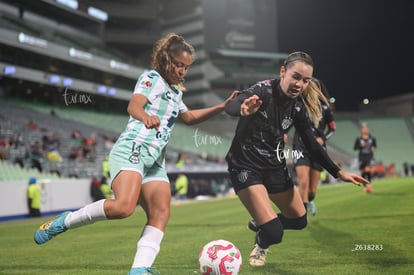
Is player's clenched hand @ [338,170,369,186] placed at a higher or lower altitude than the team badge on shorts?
lower

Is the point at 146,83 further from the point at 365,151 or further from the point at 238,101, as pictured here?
the point at 365,151

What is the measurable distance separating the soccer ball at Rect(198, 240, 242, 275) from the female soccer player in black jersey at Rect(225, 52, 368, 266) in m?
0.60

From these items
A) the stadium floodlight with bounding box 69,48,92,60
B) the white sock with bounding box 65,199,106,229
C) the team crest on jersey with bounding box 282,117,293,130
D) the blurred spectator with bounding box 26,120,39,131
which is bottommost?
the white sock with bounding box 65,199,106,229

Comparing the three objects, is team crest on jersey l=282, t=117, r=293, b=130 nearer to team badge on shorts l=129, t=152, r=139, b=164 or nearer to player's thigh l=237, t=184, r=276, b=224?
player's thigh l=237, t=184, r=276, b=224

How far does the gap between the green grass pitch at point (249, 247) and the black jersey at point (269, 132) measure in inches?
46.8

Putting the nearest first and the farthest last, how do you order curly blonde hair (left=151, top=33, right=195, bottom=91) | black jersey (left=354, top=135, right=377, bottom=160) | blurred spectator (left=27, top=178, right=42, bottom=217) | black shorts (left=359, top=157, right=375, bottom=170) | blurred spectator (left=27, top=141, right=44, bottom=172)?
curly blonde hair (left=151, top=33, right=195, bottom=91) → black shorts (left=359, top=157, right=375, bottom=170) → black jersey (left=354, top=135, right=377, bottom=160) → blurred spectator (left=27, top=178, right=42, bottom=217) → blurred spectator (left=27, top=141, right=44, bottom=172)

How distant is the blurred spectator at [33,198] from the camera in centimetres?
1627

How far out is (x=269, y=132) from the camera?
5344mm

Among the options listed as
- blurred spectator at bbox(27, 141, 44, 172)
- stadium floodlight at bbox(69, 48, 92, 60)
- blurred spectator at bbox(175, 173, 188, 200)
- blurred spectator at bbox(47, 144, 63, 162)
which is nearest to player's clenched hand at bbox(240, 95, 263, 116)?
blurred spectator at bbox(27, 141, 44, 172)

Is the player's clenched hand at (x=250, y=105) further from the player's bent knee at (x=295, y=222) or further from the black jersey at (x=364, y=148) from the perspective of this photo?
the black jersey at (x=364, y=148)

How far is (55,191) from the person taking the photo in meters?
18.0

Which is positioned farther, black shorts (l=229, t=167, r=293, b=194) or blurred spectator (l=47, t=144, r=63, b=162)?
blurred spectator (l=47, t=144, r=63, b=162)

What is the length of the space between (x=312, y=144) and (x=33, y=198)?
13330 millimetres

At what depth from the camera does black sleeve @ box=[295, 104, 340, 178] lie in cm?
534
